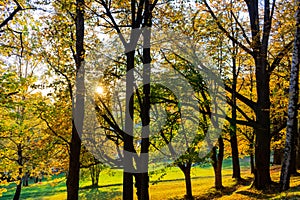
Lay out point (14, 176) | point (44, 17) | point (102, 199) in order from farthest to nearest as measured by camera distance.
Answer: point (102, 199) → point (14, 176) → point (44, 17)

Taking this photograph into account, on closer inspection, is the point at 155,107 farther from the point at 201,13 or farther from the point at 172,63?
the point at 201,13

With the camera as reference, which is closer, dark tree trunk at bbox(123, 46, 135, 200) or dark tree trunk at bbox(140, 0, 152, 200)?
dark tree trunk at bbox(140, 0, 152, 200)

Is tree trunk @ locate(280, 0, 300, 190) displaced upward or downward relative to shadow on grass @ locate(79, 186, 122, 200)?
upward

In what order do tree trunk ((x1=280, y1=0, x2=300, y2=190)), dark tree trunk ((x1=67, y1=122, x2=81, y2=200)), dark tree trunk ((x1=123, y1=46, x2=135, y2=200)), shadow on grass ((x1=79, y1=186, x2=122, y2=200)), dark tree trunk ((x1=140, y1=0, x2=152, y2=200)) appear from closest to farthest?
dark tree trunk ((x1=67, y1=122, x2=81, y2=200)) → tree trunk ((x1=280, y1=0, x2=300, y2=190)) → dark tree trunk ((x1=140, y1=0, x2=152, y2=200)) → dark tree trunk ((x1=123, y1=46, x2=135, y2=200)) → shadow on grass ((x1=79, y1=186, x2=122, y2=200))

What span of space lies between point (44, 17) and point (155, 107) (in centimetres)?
984

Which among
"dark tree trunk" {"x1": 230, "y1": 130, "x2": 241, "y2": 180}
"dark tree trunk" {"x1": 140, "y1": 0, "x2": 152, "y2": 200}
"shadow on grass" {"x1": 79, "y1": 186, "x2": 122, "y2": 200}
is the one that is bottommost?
"shadow on grass" {"x1": 79, "y1": 186, "x2": 122, "y2": 200}

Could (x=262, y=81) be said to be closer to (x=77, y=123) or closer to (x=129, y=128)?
(x=129, y=128)

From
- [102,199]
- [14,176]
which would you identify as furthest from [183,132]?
[102,199]

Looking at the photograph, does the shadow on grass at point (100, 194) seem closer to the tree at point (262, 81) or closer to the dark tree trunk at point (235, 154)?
the dark tree trunk at point (235, 154)

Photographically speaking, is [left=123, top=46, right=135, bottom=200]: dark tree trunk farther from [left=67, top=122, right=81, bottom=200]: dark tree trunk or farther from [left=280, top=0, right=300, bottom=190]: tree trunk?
[left=280, top=0, right=300, bottom=190]: tree trunk

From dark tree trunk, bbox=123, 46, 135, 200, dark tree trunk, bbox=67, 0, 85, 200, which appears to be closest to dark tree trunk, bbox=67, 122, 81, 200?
dark tree trunk, bbox=67, 0, 85, 200

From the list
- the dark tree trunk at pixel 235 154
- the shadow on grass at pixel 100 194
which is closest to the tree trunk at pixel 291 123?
the dark tree trunk at pixel 235 154

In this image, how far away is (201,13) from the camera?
17.4 metres

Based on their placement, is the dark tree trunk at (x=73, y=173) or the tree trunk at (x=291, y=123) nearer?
the dark tree trunk at (x=73, y=173)
